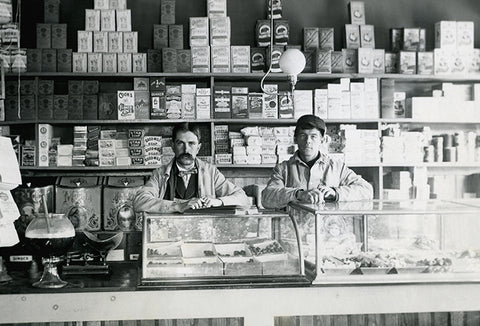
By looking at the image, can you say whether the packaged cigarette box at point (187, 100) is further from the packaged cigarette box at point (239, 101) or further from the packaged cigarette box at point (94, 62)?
the packaged cigarette box at point (94, 62)

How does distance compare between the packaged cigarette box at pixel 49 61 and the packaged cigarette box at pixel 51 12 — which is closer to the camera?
the packaged cigarette box at pixel 49 61

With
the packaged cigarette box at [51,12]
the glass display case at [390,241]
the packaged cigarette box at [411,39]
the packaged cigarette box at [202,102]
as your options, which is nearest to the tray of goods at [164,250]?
the glass display case at [390,241]

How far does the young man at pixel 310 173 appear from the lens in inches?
141

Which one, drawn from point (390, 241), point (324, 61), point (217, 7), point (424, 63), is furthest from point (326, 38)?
point (390, 241)

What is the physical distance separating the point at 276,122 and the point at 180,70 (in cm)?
106

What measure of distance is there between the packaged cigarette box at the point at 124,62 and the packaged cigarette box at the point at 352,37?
2150mm

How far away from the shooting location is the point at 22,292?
101 inches

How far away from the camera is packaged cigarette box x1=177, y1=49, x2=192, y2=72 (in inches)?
217

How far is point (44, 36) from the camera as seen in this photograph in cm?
545

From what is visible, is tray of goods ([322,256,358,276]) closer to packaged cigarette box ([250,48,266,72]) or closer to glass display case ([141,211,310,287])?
glass display case ([141,211,310,287])

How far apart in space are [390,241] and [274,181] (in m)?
1.03

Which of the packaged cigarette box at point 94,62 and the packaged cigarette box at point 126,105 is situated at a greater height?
the packaged cigarette box at point 94,62

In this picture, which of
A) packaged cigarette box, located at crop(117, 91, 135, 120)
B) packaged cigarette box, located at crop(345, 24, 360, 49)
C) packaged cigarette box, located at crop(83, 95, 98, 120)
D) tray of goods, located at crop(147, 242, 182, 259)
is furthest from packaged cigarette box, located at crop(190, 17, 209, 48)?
tray of goods, located at crop(147, 242, 182, 259)

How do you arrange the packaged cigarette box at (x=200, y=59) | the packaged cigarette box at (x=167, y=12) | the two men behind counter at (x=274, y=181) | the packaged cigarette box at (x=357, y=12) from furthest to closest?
the packaged cigarette box at (x=357, y=12)
the packaged cigarette box at (x=167, y=12)
the packaged cigarette box at (x=200, y=59)
the two men behind counter at (x=274, y=181)
